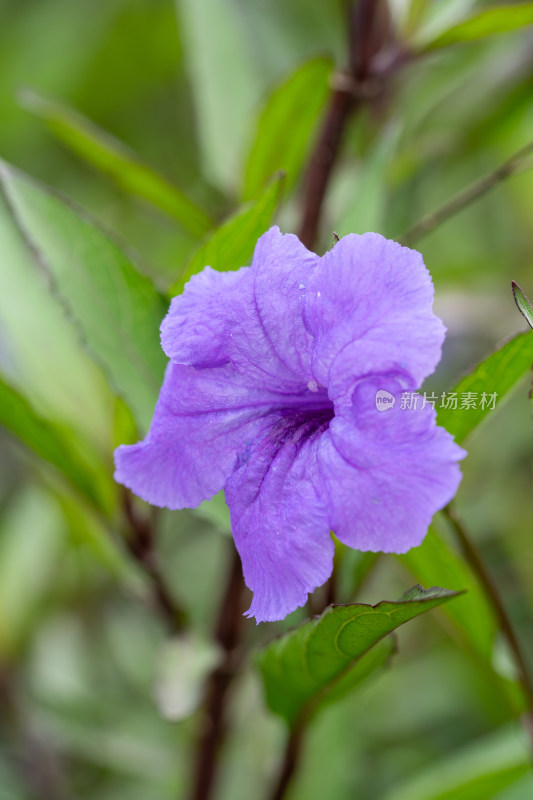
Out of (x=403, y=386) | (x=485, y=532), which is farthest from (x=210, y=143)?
(x=485, y=532)

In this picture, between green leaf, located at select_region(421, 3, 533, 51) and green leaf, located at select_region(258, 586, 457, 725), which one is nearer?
green leaf, located at select_region(258, 586, 457, 725)

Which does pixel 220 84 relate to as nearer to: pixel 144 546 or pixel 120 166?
pixel 120 166

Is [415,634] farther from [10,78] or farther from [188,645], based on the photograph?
[10,78]

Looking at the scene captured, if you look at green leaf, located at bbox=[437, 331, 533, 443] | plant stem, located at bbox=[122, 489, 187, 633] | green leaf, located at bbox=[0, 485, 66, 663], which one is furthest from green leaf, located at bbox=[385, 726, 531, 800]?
green leaf, located at bbox=[0, 485, 66, 663]

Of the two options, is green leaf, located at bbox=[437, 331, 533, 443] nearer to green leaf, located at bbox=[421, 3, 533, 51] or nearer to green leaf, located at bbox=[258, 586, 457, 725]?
green leaf, located at bbox=[258, 586, 457, 725]

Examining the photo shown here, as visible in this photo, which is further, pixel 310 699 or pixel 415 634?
pixel 415 634
